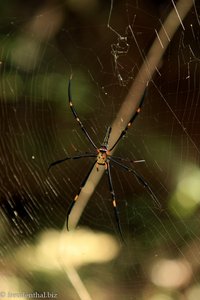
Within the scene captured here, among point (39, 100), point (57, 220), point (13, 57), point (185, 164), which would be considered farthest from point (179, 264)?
point (13, 57)

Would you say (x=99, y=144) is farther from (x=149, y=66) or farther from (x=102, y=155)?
(x=149, y=66)

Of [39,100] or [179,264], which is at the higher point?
[39,100]

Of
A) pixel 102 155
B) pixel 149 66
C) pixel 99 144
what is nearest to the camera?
pixel 149 66

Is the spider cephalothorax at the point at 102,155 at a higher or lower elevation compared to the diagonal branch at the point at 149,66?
lower

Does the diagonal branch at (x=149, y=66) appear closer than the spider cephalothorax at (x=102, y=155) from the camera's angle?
Yes

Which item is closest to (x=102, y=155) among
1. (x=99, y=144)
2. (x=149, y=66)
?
(x=99, y=144)

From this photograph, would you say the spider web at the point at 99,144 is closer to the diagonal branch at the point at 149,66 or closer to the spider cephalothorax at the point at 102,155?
the diagonal branch at the point at 149,66

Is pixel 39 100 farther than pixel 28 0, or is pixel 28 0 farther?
pixel 28 0

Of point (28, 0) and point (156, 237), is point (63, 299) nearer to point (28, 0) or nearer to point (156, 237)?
point (156, 237)

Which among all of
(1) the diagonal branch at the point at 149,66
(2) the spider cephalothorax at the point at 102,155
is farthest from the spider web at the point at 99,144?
(2) the spider cephalothorax at the point at 102,155
